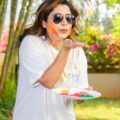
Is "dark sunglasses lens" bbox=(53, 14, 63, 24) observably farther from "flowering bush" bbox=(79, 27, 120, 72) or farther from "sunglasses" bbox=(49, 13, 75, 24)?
"flowering bush" bbox=(79, 27, 120, 72)

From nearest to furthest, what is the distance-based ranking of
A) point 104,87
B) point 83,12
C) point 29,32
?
point 29,32
point 83,12
point 104,87

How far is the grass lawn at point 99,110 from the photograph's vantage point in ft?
30.2

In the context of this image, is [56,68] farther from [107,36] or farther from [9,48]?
[107,36]

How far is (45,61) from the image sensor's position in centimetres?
254

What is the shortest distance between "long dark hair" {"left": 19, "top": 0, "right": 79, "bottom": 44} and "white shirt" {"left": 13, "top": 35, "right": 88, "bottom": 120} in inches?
3.6

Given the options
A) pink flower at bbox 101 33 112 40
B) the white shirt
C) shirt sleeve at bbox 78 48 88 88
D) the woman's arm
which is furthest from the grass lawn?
the woman's arm

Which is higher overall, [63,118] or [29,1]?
[29,1]

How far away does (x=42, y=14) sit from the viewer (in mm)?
2715

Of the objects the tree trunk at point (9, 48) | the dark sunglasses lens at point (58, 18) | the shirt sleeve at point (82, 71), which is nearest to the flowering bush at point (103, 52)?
the tree trunk at point (9, 48)

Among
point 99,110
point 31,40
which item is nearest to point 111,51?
point 99,110

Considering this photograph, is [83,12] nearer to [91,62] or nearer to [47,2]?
[47,2]

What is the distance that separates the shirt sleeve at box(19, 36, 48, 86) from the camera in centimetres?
248

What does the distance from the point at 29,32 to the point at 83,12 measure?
4828mm

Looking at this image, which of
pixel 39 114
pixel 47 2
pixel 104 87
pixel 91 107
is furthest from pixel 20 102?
pixel 104 87
